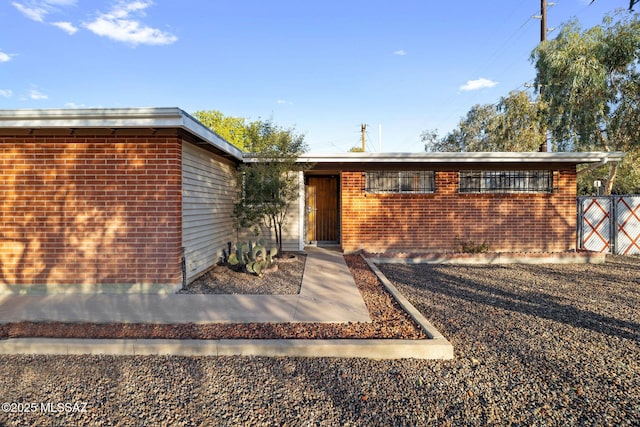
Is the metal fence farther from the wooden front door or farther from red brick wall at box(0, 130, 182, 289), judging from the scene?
red brick wall at box(0, 130, 182, 289)

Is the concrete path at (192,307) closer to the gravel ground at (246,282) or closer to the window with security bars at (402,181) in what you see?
the gravel ground at (246,282)

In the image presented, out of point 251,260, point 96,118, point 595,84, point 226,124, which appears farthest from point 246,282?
point 226,124

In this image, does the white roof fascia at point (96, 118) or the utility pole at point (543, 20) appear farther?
the utility pole at point (543, 20)

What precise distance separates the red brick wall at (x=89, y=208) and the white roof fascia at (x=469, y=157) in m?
3.43

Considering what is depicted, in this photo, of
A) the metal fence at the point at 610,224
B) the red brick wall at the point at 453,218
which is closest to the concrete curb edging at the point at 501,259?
the red brick wall at the point at 453,218

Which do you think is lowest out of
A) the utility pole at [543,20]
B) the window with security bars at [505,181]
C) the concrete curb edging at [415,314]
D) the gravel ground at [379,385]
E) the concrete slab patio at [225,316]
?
the gravel ground at [379,385]

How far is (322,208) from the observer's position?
12.1 metres

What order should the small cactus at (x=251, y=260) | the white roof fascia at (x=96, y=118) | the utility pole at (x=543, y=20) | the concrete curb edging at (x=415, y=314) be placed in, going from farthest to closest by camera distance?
the utility pole at (x=543, y=20), the small cactus at (x=251, y=260), the white roof fascia at (x=96, y=118), the concrete curb edging at (x=415, y=314)

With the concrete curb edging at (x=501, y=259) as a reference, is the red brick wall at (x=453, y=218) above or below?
above

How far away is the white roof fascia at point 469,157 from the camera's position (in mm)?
9133

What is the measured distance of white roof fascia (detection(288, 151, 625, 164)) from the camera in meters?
9.13

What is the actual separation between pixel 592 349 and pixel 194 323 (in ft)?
14.7

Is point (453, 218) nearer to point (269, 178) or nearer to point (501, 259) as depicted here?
point (501, 259)

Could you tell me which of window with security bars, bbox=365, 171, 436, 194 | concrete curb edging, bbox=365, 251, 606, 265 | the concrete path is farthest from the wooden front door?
the concrete path
